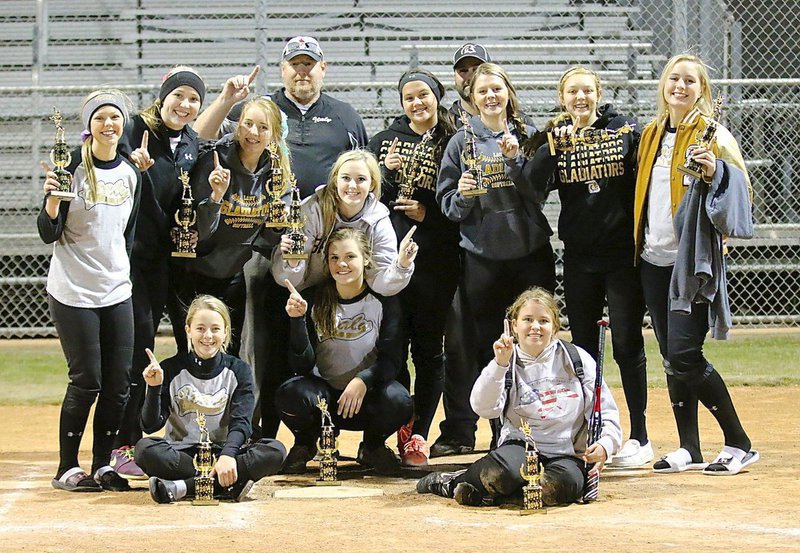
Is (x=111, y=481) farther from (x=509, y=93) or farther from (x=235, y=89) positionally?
(x=509, y=93)

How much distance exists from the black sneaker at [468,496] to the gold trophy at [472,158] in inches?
60.0

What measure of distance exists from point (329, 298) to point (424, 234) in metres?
0.79

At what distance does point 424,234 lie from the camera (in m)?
6.37

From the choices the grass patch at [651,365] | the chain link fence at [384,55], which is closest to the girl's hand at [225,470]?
the grass patch at [651,365]

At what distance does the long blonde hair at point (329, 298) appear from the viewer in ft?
19.0

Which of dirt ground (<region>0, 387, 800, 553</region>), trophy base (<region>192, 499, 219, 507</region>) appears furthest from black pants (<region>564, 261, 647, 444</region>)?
trophy base (<region>192, 499, 219, 507</region>)

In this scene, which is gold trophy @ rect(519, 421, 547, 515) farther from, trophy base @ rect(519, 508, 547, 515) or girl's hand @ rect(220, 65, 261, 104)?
girl's hand @ rect(220, 65, 261, 104)

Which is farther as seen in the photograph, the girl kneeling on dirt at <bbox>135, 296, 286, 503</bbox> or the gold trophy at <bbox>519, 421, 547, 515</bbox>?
the girl kneeling on dirt at <bbox>135, 296, 286, 503</bbox>

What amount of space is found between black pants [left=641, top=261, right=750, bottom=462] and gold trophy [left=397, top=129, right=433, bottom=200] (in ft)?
4.31

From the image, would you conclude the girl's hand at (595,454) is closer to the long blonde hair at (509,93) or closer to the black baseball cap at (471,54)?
the long blonde hair at (509,93)

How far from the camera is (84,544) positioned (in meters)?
4.31

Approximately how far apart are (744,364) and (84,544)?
280 inches

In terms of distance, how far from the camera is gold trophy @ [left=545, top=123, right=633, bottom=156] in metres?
5.82

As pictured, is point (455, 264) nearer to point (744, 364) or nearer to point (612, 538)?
point (612, 538)
